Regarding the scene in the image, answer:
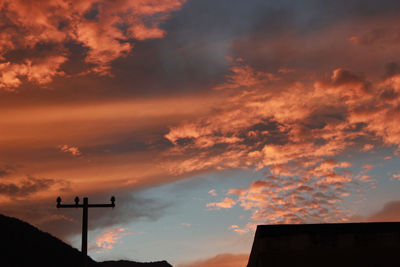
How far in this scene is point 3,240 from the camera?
85.8 meters

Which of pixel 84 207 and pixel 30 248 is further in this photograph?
pixel 30 248

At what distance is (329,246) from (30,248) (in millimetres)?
87653

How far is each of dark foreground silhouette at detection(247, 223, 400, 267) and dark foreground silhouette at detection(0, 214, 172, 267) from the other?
3114 inches

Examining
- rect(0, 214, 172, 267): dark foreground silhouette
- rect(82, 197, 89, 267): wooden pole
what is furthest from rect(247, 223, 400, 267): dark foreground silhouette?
rect(0, 214, 172, 267): dark foreground silhouette

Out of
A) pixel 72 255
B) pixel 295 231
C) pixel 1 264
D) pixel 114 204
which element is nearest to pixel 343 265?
pixel 295 231

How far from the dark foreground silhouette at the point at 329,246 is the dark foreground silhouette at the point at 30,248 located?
260 ft

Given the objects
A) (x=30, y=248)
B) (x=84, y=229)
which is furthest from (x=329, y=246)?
(x=30, y=248)

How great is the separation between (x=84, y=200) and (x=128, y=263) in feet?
488

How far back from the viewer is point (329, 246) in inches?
591

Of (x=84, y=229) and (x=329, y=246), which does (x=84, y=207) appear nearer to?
(x=84, y=229)

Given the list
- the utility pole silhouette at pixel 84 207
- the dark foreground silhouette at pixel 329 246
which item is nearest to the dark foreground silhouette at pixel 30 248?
the utility pole silhouette at pixel 84 207

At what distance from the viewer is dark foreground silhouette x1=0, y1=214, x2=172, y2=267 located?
84125 millimetres

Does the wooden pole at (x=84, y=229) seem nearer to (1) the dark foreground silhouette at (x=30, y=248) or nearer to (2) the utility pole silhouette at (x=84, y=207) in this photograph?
(2) the utility pole silhouette at (x=84, y=207)

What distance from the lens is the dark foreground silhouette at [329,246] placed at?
14.7 metres
